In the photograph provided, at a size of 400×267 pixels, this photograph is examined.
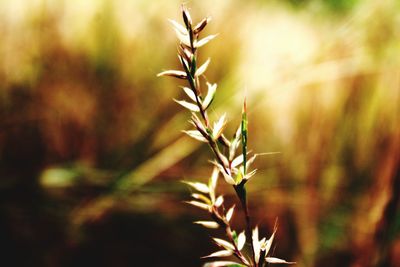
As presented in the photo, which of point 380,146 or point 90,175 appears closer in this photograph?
point 90,175

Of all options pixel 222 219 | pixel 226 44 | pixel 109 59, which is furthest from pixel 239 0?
pixel 222 219

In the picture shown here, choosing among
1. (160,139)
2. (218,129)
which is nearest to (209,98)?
(218,129)

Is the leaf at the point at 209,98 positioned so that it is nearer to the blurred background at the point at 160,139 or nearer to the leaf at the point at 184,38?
the leaf at the point at 184,38

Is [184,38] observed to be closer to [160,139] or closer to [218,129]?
[218,129]

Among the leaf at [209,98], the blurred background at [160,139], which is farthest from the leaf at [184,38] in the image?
the blurred background at [160,139]

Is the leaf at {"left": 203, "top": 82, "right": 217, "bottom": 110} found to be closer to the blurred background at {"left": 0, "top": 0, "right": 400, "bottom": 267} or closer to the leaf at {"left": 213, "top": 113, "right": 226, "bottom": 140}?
the leaf at {"left": 213, "top": 113, "right": 226, "bottom": 140}

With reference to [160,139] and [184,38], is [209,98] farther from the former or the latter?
[160,139]

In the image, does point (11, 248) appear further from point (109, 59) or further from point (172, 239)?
point (109, 59)

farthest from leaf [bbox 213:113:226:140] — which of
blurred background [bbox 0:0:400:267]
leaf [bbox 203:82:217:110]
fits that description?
blurred background [bbox 0:0:400:267]

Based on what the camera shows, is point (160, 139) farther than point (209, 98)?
Yes
